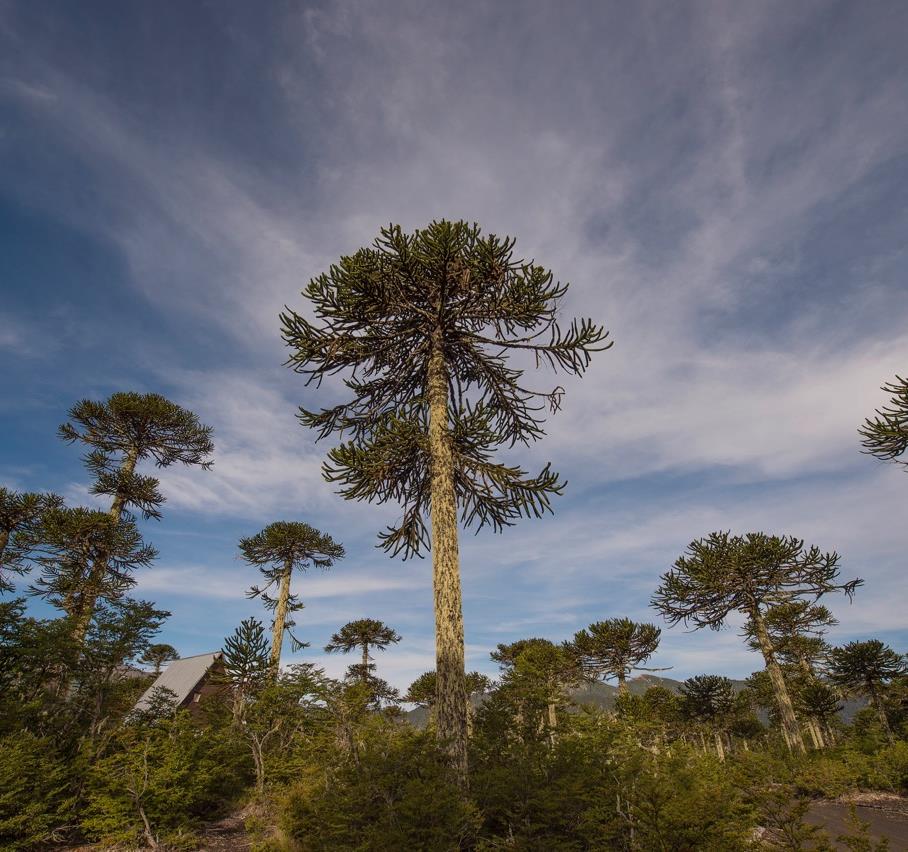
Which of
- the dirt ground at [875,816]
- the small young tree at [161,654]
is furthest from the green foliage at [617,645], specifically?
the small young tree at [161,654]

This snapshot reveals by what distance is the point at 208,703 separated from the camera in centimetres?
1727

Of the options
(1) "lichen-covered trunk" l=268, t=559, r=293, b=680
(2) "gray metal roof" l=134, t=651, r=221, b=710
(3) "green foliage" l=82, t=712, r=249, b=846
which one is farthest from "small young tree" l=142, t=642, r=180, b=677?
(3) "green foliage" l=82, t=712, r=249, b=846

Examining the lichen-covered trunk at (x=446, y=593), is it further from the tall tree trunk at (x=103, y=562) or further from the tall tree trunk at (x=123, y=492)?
→ the tall tree trunk at (x=123, y=492)

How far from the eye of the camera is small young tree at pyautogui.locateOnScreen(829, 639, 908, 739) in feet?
77.8

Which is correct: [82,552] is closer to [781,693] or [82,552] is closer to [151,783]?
[151,783]

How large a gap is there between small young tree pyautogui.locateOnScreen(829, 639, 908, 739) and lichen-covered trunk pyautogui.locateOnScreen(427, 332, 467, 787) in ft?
91.5

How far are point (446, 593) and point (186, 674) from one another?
3265 cm

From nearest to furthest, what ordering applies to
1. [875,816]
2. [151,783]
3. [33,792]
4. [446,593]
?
[446,593], [33,792], [151,783], [875,816]

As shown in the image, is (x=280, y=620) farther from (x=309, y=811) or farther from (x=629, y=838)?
(x=629, y=838)

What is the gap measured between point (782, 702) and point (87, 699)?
25.8 meters

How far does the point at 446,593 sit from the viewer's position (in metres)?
8.12

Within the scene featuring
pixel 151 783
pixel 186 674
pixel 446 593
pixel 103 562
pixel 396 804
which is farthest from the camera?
pixel 186 674

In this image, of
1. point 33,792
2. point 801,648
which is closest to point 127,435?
point 33,792

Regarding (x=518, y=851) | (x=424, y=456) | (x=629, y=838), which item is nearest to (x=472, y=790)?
(x=518, y=851)
